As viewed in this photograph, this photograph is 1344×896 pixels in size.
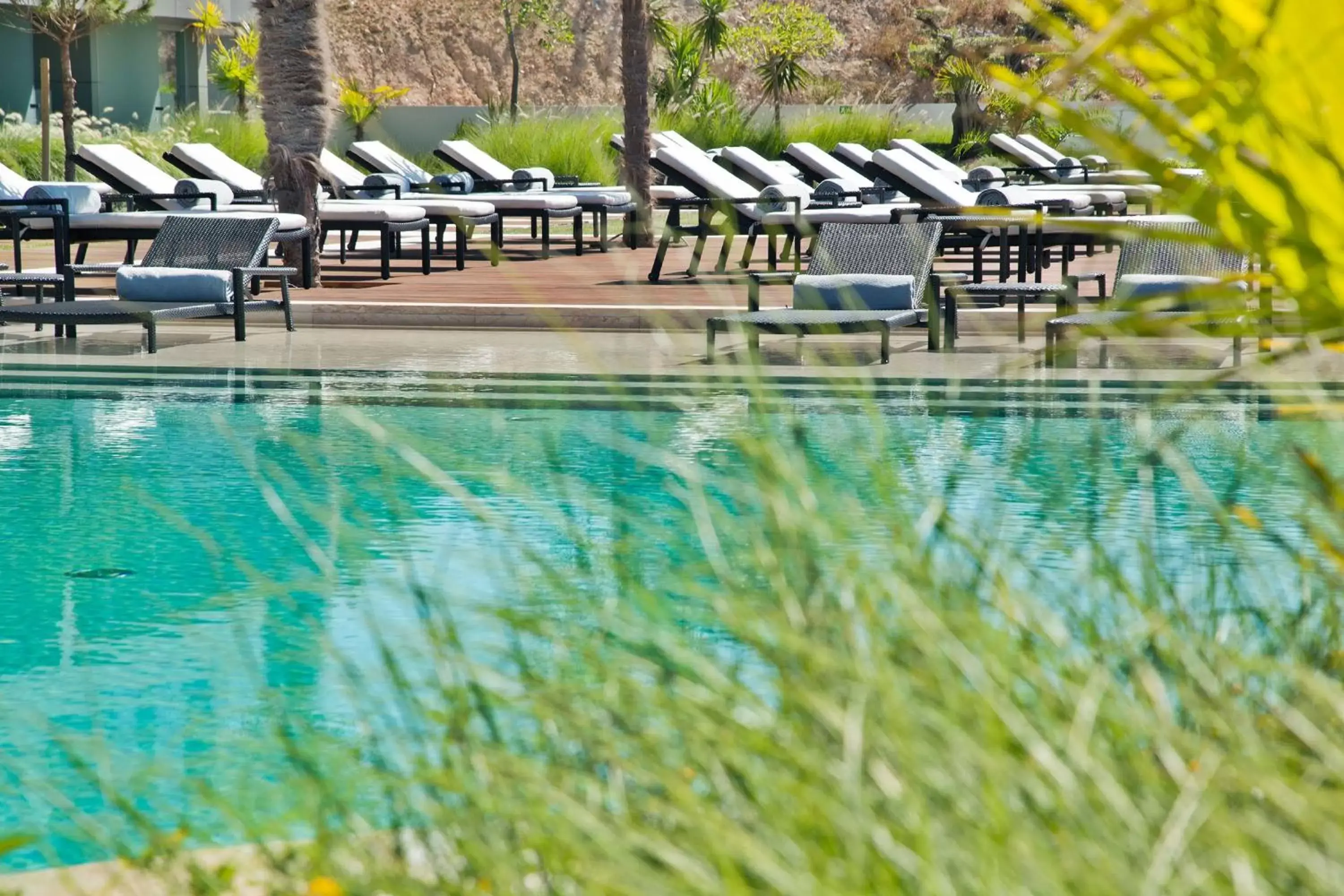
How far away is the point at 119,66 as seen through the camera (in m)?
43.4

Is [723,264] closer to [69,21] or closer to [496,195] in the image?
[496,195]

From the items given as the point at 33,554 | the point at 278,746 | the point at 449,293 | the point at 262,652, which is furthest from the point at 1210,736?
the point at 449,293

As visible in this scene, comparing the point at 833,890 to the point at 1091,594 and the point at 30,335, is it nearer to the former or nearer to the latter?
the point at 1091,594

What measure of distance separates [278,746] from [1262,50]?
258cm

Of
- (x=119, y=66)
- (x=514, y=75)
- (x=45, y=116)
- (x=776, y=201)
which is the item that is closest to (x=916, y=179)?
(x=776, y=201)

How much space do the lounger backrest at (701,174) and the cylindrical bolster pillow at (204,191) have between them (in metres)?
4.40

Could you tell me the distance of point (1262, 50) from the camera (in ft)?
5.55

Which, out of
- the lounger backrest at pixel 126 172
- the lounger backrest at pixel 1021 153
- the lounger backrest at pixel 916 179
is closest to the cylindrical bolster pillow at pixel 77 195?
the lounger backrest at pixel 126 172

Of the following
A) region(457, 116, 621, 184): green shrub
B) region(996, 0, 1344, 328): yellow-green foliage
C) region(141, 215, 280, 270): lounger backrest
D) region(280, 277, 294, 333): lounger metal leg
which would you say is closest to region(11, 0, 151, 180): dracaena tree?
region(457, 116, 621, 184): green shrub

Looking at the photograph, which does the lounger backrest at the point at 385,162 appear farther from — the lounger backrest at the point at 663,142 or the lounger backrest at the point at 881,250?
the lounger backrest at the point at 881,250

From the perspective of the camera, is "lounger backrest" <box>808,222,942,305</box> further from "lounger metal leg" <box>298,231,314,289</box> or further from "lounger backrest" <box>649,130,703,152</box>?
"lounger backrest" <box>649,130,703,152</box>

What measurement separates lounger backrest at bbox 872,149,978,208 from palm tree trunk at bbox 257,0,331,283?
5912 millimetres

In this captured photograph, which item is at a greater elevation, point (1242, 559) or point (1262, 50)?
point (1262, 50)

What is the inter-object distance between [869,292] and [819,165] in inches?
487
